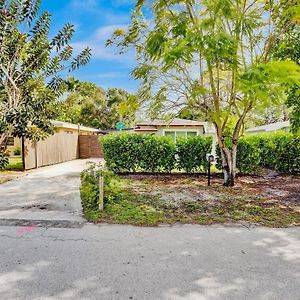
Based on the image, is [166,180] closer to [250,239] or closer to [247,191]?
[247,191]

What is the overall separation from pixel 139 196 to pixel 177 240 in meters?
3.32

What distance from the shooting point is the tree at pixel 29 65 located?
10695 millimetres

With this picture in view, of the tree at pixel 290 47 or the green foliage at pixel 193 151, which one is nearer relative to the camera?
Result: the tree at pixel 290 47

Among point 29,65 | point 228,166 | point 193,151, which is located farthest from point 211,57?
point 29,65

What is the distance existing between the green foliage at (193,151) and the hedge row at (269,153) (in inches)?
24.4

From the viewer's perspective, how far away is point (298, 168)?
38.8 ft

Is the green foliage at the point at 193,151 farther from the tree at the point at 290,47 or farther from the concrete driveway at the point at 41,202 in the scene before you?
the concrete driveway at the point at 41,202

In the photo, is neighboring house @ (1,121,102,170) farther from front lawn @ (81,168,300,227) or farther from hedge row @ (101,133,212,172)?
front lawn @ (81,168,300,227)

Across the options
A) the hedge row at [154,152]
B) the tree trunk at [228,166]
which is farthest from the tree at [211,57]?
the hedge row at [154,152]

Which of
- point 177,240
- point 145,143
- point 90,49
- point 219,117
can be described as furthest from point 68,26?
point 177,240

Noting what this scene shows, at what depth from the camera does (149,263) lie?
3.65 metres

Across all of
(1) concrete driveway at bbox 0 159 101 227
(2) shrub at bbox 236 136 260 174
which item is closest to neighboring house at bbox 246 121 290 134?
(2) shrub at bbox 236 136 260 174

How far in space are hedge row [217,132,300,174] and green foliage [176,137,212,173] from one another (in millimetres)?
619

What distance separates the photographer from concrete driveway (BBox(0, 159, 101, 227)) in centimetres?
542
